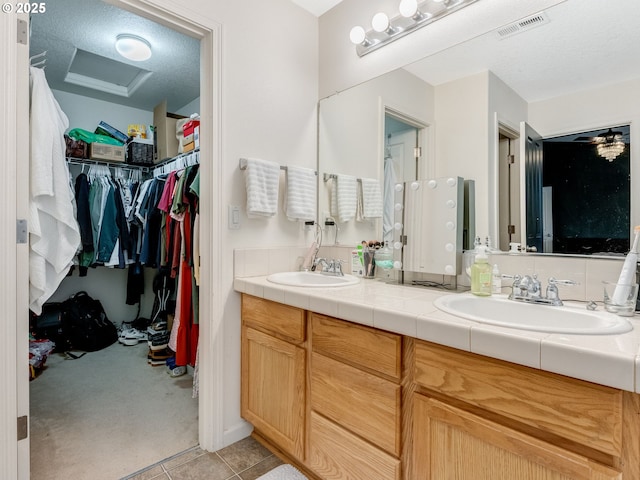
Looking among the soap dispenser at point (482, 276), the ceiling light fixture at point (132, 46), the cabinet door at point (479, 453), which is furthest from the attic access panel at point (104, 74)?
the cabinet door at point (479, 453)

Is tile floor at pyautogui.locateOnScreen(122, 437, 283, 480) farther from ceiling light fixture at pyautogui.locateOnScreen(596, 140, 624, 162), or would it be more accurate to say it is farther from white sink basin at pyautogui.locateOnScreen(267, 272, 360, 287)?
ceiling light fixture at pyautogui.locateOnScreen(596, 140, 624, 162)

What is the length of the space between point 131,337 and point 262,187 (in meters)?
2.35

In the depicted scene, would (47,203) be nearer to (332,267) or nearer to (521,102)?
(332,267)

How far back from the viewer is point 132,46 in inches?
95.0

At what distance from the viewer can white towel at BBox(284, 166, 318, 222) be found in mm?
1984

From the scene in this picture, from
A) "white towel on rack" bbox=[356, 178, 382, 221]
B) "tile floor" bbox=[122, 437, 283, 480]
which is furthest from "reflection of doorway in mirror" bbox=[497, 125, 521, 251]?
"tile floor" bbox=[122, 437, 283, 480]

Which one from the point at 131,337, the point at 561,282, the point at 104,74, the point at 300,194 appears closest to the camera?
the point at 561,282

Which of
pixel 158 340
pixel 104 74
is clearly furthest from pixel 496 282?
pixel 104 74

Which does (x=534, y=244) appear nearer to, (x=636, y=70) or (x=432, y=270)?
(x=432, y=270)

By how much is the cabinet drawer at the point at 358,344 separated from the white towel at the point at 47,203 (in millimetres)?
1120

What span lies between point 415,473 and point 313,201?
4.79ft

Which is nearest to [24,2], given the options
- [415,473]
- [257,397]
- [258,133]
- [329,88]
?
[258,133]

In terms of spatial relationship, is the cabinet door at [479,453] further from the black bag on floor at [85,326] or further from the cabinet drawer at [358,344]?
the black bag on floor at [85,326]

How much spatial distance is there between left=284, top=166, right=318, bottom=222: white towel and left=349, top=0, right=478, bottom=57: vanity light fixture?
2.46 feet
